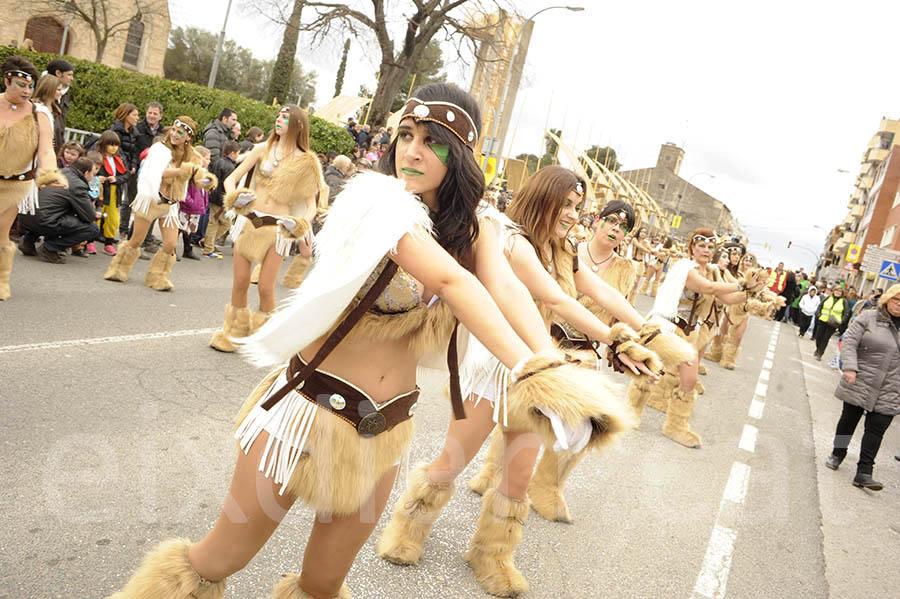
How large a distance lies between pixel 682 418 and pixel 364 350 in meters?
5.59

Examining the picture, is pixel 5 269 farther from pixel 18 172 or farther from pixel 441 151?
pixel 441 151

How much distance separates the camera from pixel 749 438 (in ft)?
25.5

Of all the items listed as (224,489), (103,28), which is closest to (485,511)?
(224,489)

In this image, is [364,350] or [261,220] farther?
[261,220]

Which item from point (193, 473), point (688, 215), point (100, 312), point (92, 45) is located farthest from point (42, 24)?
point (688, 215)

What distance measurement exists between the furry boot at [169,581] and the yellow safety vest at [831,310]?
1914cm

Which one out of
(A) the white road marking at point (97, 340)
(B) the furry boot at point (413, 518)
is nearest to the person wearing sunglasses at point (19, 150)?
(A) the white road marking at point (97, 340)

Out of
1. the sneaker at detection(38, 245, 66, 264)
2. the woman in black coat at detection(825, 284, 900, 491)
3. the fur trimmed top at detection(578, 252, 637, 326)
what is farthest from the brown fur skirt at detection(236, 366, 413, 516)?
the sneaker at detection(38, 245, 66, 264)

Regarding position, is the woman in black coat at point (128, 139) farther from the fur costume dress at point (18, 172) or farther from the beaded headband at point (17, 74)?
the beaded headband at point (17, 74)

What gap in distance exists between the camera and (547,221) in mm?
3584

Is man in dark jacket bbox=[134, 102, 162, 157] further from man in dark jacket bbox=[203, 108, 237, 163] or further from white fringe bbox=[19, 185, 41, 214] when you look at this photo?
white fringe bbox=[19, 185, 41, 214]

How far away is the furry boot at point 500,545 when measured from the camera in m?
3.32

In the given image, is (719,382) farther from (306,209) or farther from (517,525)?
(517,525)

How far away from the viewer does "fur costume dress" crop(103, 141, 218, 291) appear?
7738 millimetres
